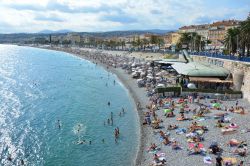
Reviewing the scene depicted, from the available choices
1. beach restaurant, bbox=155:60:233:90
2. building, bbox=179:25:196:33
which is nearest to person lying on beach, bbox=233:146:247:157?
beach restaurant, bbox=155:60:233:90

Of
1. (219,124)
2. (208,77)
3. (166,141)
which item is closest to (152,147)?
(166,141)

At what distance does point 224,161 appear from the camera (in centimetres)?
2273

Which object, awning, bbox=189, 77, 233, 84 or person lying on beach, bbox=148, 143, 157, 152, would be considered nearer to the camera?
person lying on beach, bbox=148, 143, 157, 152

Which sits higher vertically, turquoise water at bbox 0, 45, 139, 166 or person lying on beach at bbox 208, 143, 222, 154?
person lying on beach at bbox 208, 143, 222, 154

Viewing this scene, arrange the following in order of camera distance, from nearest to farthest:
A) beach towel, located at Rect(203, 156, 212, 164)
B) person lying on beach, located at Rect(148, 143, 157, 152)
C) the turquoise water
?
beach towel, located at Rect(203, 156, 212, 164) < person lying on beach, located at Rect(148, 143, 157, 152) < the turquoise water

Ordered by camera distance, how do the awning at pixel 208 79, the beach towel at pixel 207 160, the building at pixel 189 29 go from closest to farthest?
the beach towel at pixel 207 160 < the awning at pixel 208 79 < the building at pixel 189 29

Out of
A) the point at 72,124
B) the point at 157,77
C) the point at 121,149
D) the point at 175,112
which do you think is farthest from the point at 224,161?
the point at 157,77

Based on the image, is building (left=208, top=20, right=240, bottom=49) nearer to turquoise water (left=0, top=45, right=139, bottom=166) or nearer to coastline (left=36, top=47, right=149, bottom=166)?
coastline (left=36, top=47, right=149, bottom=166)

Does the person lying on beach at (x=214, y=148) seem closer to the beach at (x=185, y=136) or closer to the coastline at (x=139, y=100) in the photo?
the beach at (x=185, y=136)

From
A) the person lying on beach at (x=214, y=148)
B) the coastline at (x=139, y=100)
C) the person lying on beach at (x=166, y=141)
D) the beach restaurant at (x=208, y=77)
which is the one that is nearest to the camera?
the person lying on beach at (x=214, y=148)

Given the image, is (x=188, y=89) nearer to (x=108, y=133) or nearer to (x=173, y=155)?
(x=108, y=133)

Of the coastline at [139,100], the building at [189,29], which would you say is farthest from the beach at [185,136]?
the building at [189,29]

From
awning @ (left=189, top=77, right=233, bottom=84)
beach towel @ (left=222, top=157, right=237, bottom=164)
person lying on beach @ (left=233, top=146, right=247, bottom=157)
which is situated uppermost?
awning @ (left=189, top=77, right=233, bottom=84)

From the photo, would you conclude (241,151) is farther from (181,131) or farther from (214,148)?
(181,131)
